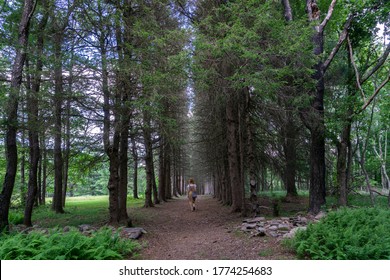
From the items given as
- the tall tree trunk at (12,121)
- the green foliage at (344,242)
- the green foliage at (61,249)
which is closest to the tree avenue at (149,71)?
the tall tree trunk at (12,121)

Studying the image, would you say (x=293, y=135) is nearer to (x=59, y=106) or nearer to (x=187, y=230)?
(x=187, y=230)

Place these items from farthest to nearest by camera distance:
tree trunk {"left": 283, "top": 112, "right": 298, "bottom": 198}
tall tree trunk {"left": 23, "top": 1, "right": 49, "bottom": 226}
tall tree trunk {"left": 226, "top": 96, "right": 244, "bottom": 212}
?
1. tree trunk {"left": 283, "top": 112, "right": 298, "bottom": 198}
2. tall tree trunk {"left": 226, "top": 96, "right": 244, "bottom": 212}
3. tall tree trunk {"left": 23, "top": 1, "right": 49, "bottom": 226}

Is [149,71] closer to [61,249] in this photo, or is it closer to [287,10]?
[61,249]

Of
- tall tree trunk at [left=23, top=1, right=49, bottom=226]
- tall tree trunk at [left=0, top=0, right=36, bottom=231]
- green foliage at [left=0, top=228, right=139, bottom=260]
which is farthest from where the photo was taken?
tall tree trunk at [left=23, top=1, right=49, bottom=226]

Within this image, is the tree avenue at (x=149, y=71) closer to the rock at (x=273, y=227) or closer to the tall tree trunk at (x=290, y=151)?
the tall tree trunk at (x=290, y=151)

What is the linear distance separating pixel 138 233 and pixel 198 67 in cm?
486

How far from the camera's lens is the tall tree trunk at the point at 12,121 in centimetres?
745

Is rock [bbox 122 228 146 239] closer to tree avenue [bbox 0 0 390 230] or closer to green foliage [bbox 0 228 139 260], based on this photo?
green foliage [bbox 0 228 139 260]

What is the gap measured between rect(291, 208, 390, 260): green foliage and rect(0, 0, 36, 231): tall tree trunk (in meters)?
7.21

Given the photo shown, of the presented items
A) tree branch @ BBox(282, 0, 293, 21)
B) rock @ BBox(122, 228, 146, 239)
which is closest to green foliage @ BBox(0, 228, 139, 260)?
rock @ BBox(122, 228, 146, 239)

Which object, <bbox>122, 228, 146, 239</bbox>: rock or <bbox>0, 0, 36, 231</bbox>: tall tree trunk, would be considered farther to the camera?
<bbox>122, 228, 146, 239</bbox>: rock

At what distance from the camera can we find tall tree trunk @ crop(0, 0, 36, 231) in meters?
7.45

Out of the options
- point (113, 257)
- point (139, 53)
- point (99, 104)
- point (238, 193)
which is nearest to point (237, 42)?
point (139, 53)

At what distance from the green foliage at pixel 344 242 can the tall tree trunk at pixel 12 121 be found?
284 inches
